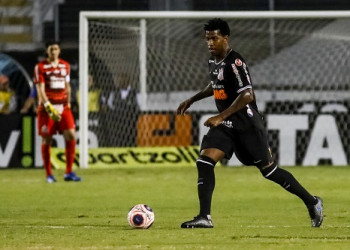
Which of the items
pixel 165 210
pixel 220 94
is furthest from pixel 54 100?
pixel 220 94

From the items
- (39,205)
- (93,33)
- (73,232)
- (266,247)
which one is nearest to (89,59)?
(93,33)

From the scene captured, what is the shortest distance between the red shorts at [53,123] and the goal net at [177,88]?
1.95 m

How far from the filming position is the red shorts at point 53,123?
15750 millimetres

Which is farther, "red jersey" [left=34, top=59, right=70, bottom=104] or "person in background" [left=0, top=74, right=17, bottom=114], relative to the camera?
"person in background" [left=0, top=74, right=17, bottom=114]

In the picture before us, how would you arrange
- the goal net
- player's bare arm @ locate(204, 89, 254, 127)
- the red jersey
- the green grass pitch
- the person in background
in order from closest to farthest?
1. the green grass pitch
2. player's bare arm @ locate(204, 89, 254, 127)
3. the red jersey
4. the goal net
5. the person in background

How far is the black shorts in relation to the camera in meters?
9.02

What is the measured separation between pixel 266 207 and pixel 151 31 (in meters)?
9.12

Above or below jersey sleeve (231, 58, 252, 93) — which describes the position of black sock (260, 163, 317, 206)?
below

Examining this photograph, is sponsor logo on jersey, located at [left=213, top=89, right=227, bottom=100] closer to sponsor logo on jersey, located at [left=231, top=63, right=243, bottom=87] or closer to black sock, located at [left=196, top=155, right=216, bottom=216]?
sponsor logo on jersey, located at [left=231, top=63, right=243, bottom=87]

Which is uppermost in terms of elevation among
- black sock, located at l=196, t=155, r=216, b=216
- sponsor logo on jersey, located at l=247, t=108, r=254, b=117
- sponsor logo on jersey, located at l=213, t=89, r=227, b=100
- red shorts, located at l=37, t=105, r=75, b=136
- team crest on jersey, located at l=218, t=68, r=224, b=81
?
team crest on jersey, located at l=218, t=68, r=224, b=81

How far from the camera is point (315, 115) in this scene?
19.0 meters

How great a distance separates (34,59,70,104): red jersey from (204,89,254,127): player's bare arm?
22.9 feet

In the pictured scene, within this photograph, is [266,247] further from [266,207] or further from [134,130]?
[134,130]

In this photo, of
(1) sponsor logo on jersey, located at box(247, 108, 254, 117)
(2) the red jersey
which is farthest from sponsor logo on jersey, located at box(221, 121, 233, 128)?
(2) the red jersey
